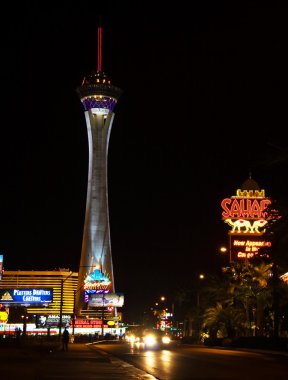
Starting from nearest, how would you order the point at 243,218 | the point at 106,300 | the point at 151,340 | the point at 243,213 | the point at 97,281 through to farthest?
the point at 151,340
the point at 243,218
the point at 243,213
the point at 106,300
the point at 97,281

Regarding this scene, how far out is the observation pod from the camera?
156m

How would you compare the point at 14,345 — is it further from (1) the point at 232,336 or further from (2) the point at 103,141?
(2) the point at 103,141

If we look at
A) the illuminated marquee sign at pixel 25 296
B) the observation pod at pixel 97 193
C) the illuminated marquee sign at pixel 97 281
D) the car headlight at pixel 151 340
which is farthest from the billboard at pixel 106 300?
the car headlight at pixel 151 340

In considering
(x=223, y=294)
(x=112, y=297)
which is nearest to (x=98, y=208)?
(x=112, y=297)

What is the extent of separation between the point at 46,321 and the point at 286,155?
94.1 metres

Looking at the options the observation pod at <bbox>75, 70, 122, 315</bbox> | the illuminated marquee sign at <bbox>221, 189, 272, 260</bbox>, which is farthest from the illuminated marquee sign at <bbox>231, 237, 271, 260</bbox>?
the observation pod at <bbox>75, 70, 122, 315</bbox>

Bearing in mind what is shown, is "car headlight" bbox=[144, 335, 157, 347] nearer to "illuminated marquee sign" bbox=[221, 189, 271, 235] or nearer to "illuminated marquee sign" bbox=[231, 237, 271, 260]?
"illuminated marquee sign" bbox=[231, 237, 271, 260]

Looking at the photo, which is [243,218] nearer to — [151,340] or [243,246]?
[243,246]

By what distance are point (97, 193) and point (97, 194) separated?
22cm

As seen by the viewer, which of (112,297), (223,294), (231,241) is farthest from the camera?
(112,297)

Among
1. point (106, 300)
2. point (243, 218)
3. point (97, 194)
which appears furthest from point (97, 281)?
point (243, 218)

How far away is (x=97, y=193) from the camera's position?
518 feet

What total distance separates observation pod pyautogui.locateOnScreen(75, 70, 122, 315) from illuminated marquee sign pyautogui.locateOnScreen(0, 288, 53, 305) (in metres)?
59.6

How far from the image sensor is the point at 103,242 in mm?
162250
